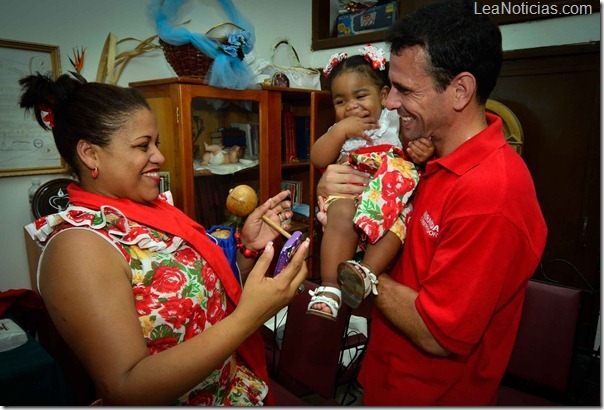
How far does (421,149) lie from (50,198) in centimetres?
209

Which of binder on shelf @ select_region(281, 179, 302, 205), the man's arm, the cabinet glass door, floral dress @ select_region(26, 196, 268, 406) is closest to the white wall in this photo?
the cabinet glass door

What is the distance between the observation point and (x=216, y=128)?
2.69m

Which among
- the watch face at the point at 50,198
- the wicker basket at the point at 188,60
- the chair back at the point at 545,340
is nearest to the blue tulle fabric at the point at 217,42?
the wicker basket at the point at 188,60

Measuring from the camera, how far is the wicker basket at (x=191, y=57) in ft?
7.60

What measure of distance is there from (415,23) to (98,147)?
0.93m

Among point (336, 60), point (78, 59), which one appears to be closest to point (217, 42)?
point (78, 59)

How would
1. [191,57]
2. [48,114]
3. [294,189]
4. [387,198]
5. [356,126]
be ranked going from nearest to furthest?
1. [48,114]
2. [387,198]
3. [356,126]
4. [191,57]
5. [294,189]

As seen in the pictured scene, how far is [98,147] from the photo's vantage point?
3.68ft

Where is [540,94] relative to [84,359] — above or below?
above

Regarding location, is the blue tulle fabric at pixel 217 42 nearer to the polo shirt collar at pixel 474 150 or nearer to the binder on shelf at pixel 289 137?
the binder on shelf at pixel 289 137

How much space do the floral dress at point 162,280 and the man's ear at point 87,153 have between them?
0.47 feet

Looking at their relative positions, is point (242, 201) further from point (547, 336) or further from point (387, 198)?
point (547, 336)

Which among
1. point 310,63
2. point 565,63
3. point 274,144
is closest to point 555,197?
point 565,63

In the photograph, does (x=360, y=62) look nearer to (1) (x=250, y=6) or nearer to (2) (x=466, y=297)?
(2) (x=466, y=297)
